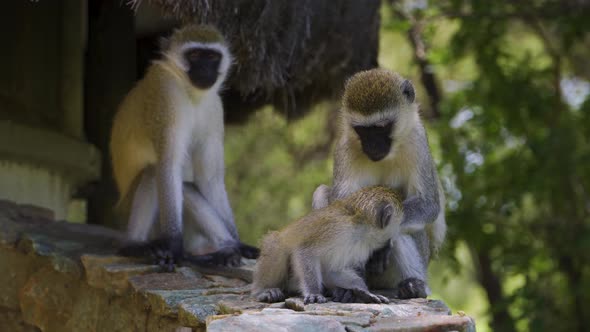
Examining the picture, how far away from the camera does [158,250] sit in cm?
580

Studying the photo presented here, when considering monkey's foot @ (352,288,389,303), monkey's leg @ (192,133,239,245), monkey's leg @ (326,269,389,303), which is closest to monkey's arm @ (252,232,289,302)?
monkey's leg @ (326,269,389,303)

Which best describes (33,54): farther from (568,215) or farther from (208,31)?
(568,215)

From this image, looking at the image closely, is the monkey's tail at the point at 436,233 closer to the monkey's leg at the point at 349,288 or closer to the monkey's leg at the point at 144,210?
the monkey's leg at the point at 349,288

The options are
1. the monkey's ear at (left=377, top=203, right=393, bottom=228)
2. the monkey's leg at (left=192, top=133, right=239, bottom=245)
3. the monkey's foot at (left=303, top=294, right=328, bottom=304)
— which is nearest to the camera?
the monkey's foot at (left=303, top=294, right=328, bottom=304)

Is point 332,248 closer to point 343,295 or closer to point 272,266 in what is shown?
point 343,295

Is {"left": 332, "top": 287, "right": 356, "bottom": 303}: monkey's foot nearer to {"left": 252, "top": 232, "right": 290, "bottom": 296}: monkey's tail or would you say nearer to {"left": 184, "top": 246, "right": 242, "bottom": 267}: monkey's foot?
{"left": 252, "top": 232, "right": 290, "bottom": 296}: monkey's tail

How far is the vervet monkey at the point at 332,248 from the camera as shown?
4.41m

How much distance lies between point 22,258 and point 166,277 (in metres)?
1.20

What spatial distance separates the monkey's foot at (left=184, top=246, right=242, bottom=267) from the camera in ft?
19.1

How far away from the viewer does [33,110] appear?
24.2 feet

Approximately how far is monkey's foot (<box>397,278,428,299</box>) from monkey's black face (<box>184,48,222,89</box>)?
2330mm

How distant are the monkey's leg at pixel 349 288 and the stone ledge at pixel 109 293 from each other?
0.44 ft

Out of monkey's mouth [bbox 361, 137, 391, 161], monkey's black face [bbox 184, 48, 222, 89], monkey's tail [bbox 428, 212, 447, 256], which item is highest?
monkey's black face [bbox 184, 48, 222, 89]

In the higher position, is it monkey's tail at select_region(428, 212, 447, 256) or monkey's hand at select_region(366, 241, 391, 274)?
monkey's tail at select_region(428, 212, 447, 256)
